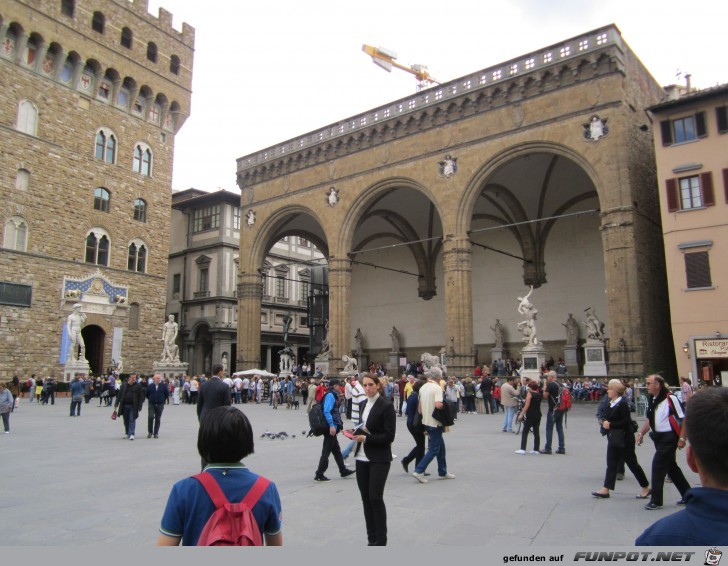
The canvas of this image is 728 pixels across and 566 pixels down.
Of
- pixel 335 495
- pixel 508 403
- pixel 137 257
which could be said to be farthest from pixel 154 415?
pixel 137 257

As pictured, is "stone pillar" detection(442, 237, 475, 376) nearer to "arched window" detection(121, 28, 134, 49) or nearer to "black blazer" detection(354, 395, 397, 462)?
"black blazer" detection(354, 395, 397, 462)

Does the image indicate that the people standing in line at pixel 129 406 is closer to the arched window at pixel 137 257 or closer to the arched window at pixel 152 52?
the arched window at pixel 137 257

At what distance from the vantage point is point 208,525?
221 cm

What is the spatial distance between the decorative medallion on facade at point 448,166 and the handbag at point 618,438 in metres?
20.1

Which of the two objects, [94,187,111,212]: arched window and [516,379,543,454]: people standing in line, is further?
[94,187,111,212]: arched window

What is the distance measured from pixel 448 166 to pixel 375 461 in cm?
2257

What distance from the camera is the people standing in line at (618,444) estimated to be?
6.96 metres

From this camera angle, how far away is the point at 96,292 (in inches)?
1310

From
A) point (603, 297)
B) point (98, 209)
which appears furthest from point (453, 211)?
point (98, 209)

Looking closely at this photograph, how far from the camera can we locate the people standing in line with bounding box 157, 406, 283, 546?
231cm

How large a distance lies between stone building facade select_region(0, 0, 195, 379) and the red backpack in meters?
31.5

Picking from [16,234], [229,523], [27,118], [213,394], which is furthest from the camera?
[27,118]

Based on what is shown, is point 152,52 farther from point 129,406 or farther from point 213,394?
point 213,394

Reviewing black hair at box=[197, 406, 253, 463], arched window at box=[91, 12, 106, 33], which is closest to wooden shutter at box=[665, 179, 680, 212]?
black hair at box=[197, 406, 253, 463]
